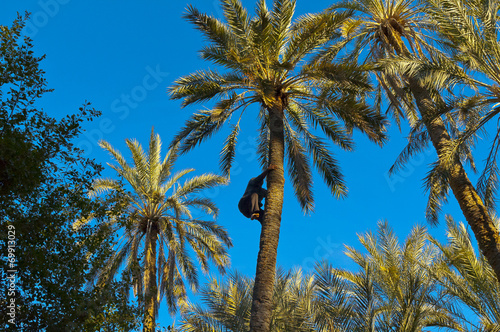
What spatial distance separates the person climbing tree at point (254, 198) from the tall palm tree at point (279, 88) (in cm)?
35

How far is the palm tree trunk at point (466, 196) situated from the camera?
10438mm

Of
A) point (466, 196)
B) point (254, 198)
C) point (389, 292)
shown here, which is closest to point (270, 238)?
point (254, 198)

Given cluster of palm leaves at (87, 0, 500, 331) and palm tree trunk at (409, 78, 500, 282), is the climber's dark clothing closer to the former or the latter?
cluster of palm leaves at (87, 0, 500, 331)

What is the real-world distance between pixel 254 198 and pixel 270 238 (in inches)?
56.4

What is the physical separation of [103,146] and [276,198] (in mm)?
9559

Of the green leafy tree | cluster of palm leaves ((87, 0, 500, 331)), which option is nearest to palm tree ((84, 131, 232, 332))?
cluster of palm leaves ((87, 0, 500, 331))

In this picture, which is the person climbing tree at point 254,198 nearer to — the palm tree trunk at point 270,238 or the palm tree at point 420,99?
the palm tree trunk at point 270,238

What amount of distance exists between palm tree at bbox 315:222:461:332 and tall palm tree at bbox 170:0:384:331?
1859 mm

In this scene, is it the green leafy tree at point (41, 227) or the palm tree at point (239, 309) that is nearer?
the green leafy tree at point (41, 227)

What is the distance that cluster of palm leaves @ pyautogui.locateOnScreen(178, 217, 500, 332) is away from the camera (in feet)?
34.6

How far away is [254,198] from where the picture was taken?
11.9m

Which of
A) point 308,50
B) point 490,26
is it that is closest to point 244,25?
point 308,50

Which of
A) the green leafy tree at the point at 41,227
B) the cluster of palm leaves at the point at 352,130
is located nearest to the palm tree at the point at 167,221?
the cluster of palm leaves at the point at 352,130

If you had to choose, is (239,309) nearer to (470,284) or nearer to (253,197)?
(253,197)
